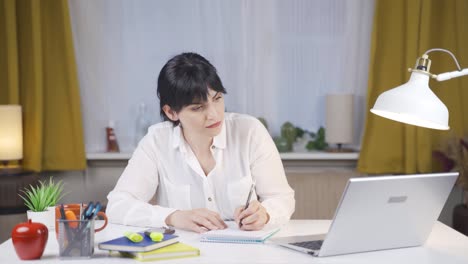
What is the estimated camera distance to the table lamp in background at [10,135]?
3668 millimetres

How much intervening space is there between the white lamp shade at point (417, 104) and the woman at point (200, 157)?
0.74m

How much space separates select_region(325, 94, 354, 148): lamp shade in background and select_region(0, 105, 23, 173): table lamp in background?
1.78 metres

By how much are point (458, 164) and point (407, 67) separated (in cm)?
63

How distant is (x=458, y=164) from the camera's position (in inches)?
140

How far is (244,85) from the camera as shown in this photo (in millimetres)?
4062

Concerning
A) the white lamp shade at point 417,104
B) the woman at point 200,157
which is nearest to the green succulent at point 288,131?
the woman at point 200,157

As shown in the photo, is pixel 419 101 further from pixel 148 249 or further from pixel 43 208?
pixel 43 208

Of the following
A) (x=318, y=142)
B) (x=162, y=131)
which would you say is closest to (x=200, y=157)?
(x=162, y=131)

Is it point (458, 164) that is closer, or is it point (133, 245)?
point (133, 245)

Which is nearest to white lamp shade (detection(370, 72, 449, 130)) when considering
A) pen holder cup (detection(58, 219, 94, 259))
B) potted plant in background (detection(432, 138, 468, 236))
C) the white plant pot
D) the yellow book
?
the yellow book

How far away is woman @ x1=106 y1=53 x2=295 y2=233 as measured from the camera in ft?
7.79

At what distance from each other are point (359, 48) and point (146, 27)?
130 cm

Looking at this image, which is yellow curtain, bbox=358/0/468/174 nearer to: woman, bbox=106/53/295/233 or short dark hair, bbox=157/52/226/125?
woman, bbox=106/53/295/233

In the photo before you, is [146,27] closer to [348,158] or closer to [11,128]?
[11,128]
